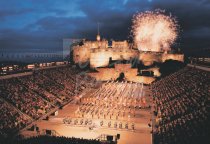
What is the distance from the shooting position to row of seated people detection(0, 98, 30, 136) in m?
28.4

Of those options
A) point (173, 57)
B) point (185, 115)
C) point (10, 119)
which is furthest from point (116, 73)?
point (10, 119)

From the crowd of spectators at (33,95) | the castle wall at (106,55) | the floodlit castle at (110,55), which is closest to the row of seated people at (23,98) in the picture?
the crowd of spectators at (33,95)

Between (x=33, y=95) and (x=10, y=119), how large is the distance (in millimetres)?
10807

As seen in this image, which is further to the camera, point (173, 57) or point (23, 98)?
point (173, 57)

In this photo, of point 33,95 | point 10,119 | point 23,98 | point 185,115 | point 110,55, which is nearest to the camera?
point 185,115

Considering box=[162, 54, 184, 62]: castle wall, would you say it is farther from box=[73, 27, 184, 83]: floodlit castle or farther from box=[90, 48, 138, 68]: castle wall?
box=[90, 48, 138, 68]: castle wall

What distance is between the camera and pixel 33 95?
41.4 meters

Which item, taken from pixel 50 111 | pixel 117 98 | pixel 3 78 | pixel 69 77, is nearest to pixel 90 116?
pixel 50 111

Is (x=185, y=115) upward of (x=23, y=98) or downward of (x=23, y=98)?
downward

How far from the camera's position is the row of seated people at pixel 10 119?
28.4 meters

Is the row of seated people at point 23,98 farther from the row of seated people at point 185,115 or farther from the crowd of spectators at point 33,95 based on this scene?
the row of seated people at point 185,115

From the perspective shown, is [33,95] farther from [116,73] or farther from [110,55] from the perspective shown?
[110,55]

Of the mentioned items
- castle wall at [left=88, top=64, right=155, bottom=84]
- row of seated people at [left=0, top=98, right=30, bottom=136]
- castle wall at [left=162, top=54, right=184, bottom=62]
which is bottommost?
row of seated people at [left=0, top=98, right=30, bottom=136]

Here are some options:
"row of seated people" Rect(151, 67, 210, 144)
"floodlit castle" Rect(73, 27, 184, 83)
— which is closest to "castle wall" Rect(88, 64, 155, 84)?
"floodlit castle" Rect(73, 27, 184, 83)
